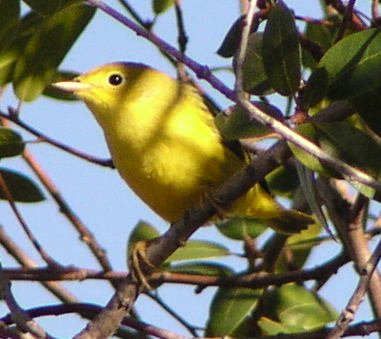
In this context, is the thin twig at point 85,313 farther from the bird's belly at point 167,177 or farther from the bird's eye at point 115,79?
the bird's eye at point 115,79

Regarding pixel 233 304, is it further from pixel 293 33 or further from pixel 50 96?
pixel 293 33

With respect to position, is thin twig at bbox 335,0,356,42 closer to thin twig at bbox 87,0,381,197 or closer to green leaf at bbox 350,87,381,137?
green leaf at bbox 350,87,381,137

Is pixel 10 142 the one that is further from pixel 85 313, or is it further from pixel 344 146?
pixel 344 146

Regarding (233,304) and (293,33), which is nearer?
(293,33)

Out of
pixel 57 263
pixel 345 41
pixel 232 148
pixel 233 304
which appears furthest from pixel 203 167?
pixel 345 41

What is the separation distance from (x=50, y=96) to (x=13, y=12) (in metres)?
0.95

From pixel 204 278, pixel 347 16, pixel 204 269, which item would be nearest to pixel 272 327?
pixel 204 278

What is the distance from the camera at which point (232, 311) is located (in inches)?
169

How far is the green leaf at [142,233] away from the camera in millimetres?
4766

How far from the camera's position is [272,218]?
476cm

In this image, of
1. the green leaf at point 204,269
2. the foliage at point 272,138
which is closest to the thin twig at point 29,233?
the foliage at point 272,138

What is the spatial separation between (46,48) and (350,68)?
1454 millimetres

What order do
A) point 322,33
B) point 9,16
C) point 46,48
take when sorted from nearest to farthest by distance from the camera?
point 9,16 < point 46,48 < point 322,33

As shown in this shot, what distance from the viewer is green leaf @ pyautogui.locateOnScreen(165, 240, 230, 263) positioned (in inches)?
181
